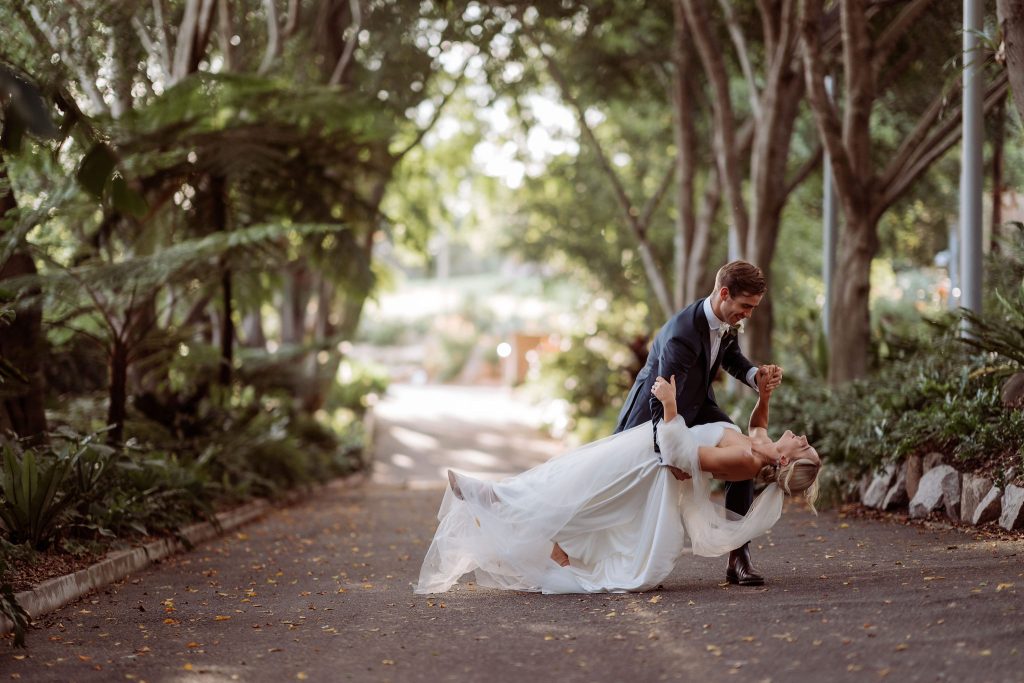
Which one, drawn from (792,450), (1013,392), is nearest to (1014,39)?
(1013,392)

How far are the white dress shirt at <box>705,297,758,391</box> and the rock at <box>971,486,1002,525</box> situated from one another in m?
2.29

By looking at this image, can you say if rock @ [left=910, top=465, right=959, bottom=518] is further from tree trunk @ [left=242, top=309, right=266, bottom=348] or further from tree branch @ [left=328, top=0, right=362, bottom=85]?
tree trunk @ [left=242, top=309, right=266, bottom=348]

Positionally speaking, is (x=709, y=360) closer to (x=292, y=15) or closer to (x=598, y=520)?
(x=598, y=520)

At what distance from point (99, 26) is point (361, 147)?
13.0 feet

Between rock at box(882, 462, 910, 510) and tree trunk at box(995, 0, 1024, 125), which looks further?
rock at box(882, 462, 910, 510)

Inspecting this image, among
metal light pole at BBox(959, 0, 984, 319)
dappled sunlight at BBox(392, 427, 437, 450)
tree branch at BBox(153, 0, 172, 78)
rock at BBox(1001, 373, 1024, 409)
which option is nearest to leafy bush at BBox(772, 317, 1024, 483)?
rock at BBox(1001, 373, 1024, 409)

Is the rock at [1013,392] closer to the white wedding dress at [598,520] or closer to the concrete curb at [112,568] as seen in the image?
the white wedding dress at [598,520]

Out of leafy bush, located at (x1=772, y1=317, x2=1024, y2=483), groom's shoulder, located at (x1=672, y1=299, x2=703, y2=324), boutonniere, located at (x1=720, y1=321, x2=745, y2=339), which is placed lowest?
leafy bush, located at (x1=772, y1=317, x2=1024, y2=483)

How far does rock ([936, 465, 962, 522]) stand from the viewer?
322 inches

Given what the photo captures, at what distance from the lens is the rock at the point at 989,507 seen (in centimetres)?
762

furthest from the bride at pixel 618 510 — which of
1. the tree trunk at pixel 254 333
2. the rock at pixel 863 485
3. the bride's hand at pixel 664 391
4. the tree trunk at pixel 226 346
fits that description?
the tree trunk at pixel 254 333

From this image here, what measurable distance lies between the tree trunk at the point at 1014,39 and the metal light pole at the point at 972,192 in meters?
2.28

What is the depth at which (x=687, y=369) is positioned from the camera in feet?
20.4

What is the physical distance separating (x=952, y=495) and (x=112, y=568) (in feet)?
19.4
